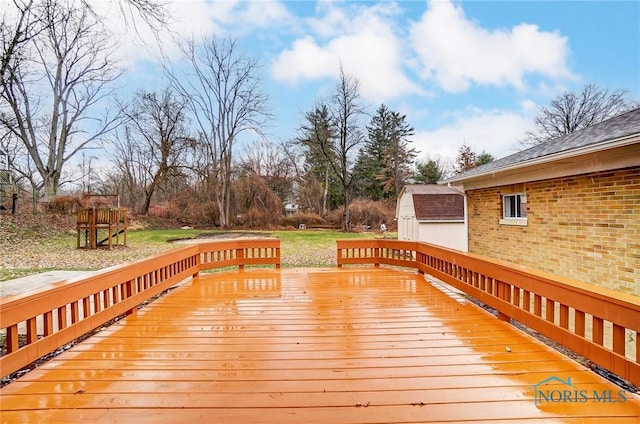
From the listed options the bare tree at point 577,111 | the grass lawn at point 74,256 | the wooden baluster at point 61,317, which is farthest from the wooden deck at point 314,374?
the bare tree at point 577,111

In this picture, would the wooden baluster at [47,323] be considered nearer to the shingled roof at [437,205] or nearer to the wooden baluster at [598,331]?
the wooden baluster at [598,331]

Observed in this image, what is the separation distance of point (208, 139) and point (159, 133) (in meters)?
2.97

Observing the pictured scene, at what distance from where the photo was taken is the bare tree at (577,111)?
64.6 ft

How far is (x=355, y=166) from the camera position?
2477cm

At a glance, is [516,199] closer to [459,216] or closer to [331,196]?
[459,216]

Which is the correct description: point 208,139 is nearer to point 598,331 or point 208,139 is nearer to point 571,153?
point 571,153

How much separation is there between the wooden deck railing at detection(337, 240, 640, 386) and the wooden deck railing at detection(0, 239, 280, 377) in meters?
3.28

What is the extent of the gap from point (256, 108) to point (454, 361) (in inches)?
874

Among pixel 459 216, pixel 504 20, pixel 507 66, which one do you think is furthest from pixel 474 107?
pixel 504 20

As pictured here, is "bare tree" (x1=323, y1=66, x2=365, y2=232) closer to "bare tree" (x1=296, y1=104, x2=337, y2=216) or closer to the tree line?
the tree line

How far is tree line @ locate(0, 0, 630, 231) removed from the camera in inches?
694

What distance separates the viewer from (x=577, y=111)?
21.3 metres

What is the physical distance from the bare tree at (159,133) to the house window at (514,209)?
63.6 feet

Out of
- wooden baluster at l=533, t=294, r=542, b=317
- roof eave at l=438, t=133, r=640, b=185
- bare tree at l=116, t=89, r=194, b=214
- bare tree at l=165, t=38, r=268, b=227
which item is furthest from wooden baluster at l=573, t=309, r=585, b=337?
bare tree at l=116, t=89, r=194, b=214
